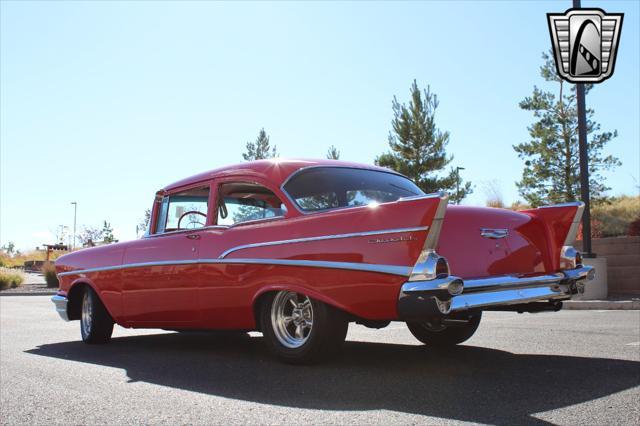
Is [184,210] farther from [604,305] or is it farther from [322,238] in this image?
[604,305]

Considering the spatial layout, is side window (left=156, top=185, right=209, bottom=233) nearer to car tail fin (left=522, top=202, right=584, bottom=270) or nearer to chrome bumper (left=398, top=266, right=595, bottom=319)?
chrome bumper (left=398, top=266, right=595, bottom=319)

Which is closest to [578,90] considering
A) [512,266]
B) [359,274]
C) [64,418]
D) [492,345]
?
[492,345]

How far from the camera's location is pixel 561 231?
5.35m

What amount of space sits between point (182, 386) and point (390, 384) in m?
1.44

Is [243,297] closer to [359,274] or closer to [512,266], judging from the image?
[359,274]

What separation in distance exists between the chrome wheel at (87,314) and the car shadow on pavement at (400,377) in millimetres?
783

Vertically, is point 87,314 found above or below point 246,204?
below

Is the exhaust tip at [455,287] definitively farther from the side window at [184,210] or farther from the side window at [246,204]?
the side window at [184,210]

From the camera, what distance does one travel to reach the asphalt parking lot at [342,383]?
366 centimetres

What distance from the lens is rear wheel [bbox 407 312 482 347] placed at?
611cm

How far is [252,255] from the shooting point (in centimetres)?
539

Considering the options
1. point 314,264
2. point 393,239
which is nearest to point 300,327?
point 314,264

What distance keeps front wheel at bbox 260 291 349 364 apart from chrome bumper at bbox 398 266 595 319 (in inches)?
26.8

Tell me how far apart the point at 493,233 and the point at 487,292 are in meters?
0.53
